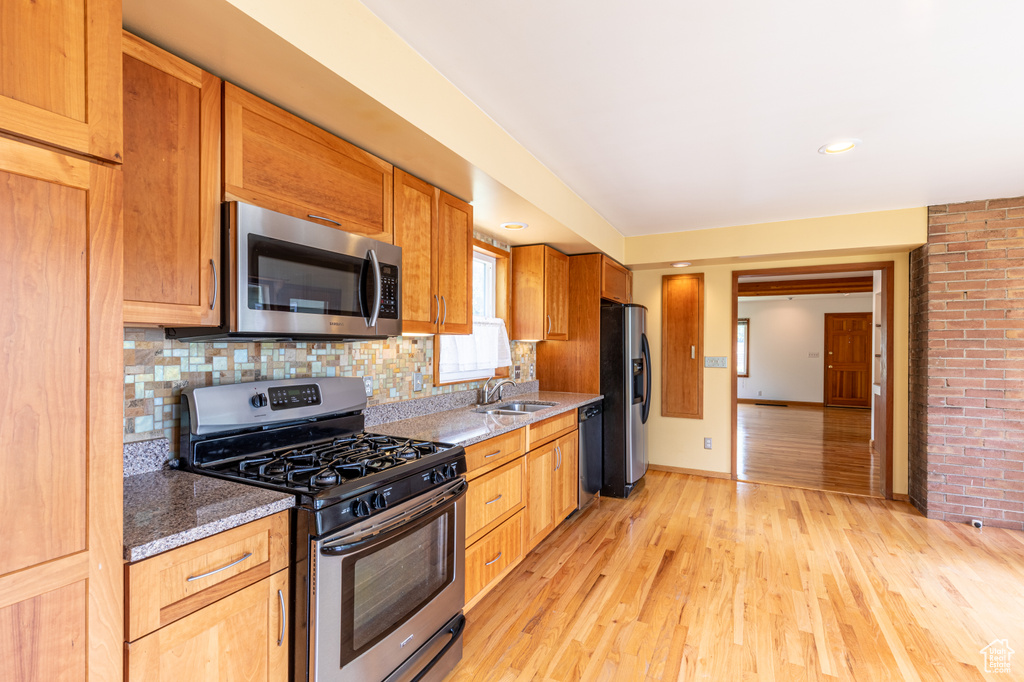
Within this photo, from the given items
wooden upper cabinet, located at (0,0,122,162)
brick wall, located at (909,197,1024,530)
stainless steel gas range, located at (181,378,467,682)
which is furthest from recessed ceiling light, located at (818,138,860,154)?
wooden upper cabinet, located at (0,0,122,162)

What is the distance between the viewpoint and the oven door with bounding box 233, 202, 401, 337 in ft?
4.85

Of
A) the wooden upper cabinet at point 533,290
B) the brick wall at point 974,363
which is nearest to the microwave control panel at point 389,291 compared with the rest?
the wooden upper cabinet at point 533,290

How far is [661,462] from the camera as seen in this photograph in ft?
16.5

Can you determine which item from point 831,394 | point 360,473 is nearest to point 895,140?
point 360,473

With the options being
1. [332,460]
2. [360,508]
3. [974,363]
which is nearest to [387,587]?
[360,508]

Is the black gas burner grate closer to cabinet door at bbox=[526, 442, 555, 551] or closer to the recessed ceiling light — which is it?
cabinet door at bbox=[526, 442, 555, 551]

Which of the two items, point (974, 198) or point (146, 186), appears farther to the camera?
point (974, 198)

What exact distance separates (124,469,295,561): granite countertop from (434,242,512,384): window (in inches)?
64.5

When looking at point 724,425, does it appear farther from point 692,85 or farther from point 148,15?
point 148,15

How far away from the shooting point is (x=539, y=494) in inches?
116

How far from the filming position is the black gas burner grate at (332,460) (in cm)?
148

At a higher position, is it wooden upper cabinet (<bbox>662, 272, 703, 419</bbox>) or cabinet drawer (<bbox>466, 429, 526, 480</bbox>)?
wooden upper cabinet (<bbox>662, 272, 703, 419</bbox>)

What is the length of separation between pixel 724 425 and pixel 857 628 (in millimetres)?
2577

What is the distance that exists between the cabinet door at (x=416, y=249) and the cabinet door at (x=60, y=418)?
126cm
